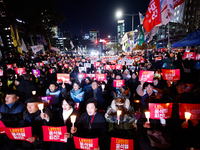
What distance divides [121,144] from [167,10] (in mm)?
7259

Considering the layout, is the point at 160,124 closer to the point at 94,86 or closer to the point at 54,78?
the point at 94,86

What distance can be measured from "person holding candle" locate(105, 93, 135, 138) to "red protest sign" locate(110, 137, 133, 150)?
0.34m

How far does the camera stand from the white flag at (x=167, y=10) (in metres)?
6.22

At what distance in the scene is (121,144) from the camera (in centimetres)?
227

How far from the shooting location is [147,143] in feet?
7.34

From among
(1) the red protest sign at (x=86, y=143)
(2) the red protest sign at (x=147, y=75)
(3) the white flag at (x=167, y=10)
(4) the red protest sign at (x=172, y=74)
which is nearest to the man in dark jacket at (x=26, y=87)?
(1) the red protest sign at (x=86, y=143)

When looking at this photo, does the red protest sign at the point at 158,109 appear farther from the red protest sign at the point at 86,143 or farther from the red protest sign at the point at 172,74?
the red protest sign at the point at 172,74

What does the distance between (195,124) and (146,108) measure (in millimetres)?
1101

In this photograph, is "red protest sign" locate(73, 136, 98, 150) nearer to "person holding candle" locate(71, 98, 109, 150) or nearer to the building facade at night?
"person holding candle" locate(71, 98, 109, 150)

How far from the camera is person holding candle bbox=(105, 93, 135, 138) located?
8.87ft

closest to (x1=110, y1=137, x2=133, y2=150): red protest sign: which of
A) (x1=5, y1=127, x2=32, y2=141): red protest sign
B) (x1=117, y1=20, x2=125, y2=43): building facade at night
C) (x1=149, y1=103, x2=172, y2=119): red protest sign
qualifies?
(x1=149, y1=103, x2=172, y2=119): red protest sign

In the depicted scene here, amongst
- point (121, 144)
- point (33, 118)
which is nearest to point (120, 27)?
point (33, 118)

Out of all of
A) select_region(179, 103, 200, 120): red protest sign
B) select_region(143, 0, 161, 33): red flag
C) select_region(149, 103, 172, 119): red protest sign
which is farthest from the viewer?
select_region(143, 0, 161, 33): red flag

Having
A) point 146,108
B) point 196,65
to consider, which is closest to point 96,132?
point 146,108
